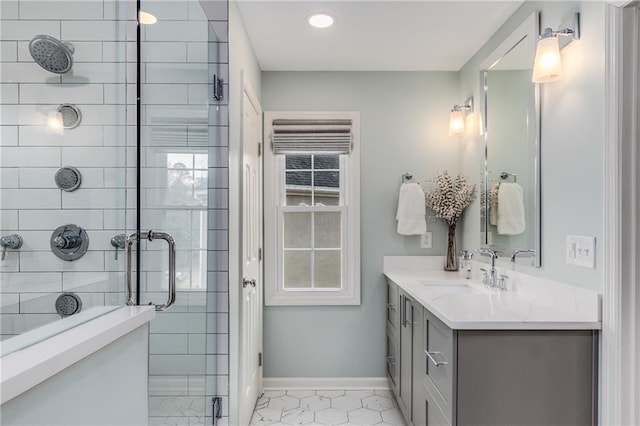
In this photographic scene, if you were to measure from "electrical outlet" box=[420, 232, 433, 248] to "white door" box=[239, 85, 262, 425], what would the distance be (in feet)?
3.99

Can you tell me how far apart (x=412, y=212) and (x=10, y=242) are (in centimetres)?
240

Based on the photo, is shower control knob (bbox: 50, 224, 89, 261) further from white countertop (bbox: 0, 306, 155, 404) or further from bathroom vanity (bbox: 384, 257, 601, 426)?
bathroom vanity (bbox: 384, 257, 601, 426)

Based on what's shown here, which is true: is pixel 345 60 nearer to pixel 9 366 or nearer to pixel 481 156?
pixel 481 156

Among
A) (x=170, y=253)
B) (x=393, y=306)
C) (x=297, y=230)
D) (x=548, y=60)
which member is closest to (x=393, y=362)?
(x=393, y=306)

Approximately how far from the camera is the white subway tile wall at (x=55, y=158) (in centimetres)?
96

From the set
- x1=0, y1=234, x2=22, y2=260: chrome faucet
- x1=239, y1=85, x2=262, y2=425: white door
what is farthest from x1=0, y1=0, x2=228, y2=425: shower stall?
x1=239, y1=85, x2=262, y2=425: white door

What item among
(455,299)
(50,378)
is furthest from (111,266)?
(455,299)

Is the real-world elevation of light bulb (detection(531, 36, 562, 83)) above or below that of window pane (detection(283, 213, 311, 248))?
above

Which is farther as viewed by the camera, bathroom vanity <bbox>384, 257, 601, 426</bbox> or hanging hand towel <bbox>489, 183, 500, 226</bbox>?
hanging hand towel <bbox>489, 183, 500, 226</bbox>

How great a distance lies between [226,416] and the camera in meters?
1.95

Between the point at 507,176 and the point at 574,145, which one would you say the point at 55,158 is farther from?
the point at 507,176

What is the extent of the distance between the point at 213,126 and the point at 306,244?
1372 mm

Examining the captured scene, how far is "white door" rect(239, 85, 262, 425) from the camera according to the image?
229 cm

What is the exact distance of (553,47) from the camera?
1676 mm
